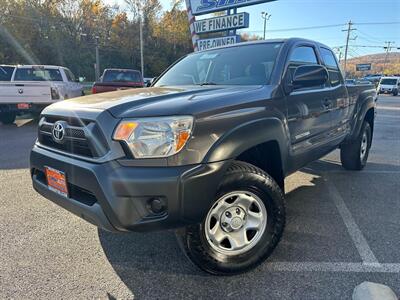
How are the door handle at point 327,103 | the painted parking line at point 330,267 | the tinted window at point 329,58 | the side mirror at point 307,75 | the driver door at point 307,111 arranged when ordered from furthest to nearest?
the tinted window at point 329,58
the door handle at point 327,103
the driver door at point 307,111
the side mirror at point 307,75
the painted parking line at point 330,267

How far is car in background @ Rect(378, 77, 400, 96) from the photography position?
36.5 m

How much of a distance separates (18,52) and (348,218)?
4487cm

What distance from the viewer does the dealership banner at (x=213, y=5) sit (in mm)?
10992

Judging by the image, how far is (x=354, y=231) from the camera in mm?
3334

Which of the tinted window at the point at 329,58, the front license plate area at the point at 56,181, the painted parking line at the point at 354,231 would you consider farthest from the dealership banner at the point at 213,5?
the front license plate area at the point at 56,181

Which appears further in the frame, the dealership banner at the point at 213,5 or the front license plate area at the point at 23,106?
the dealership banner at the point at 213,5

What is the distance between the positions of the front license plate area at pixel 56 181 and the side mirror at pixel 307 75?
6.94 ft

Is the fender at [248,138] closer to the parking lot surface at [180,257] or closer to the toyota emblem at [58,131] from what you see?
the parking lot surface at [180,257]

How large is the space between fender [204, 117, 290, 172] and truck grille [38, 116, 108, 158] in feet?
2.34

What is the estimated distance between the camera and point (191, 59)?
4.16m

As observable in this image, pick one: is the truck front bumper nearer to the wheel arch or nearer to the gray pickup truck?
the gray pickup truck

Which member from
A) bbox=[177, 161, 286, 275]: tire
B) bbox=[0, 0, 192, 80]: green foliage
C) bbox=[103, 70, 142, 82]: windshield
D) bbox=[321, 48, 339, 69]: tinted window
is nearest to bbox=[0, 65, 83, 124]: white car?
bbox=[103, 70, 142, 82]: windshield

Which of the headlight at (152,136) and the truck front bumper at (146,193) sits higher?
the headlight at (152,136)

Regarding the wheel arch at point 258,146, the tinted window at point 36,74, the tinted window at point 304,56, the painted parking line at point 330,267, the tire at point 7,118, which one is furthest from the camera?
the tinted window at point 36,74
